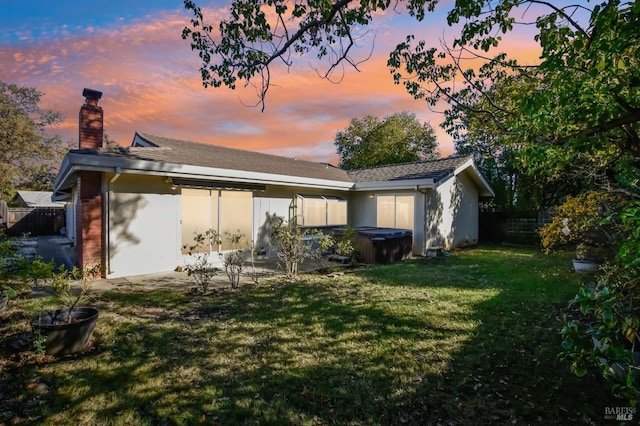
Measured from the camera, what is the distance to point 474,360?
4.02 metres

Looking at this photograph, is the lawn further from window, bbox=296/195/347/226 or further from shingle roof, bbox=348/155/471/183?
shingle roof, bbox=348/155/471/183

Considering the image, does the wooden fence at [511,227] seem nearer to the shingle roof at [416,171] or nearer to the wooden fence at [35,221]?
the shingle roof at [416,171]

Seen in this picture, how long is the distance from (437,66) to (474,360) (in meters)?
6.16

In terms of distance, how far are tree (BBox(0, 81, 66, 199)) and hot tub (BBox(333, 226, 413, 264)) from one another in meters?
28.3

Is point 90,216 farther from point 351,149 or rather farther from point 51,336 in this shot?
point 351,149

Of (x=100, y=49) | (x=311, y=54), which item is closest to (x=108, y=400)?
(x=311, y=54)

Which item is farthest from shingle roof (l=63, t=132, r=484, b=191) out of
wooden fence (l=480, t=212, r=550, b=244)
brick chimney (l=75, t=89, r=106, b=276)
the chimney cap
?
wooden fence (l=480, t=212, r=550, b=244)

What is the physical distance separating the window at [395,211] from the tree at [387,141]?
1894cm

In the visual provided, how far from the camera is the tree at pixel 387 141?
3259 centimetres

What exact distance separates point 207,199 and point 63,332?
6231 millimetres

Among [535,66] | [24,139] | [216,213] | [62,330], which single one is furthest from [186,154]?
[24,139]

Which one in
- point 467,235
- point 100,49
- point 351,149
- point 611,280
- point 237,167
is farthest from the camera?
point 351,149

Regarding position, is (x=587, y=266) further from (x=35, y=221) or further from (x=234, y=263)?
(x=35, y=221)

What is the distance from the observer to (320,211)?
13.6 meters
